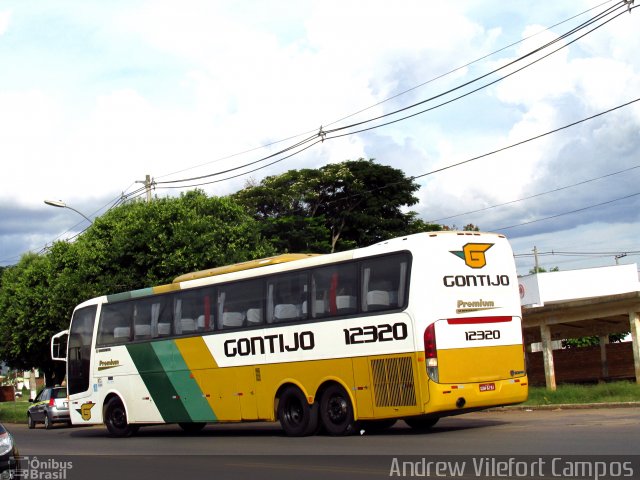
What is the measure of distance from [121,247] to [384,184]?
29.5 meters

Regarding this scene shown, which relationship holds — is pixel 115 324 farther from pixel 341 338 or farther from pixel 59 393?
pixel 59 393

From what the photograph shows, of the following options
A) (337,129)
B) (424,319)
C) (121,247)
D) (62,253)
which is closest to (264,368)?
(424,319)

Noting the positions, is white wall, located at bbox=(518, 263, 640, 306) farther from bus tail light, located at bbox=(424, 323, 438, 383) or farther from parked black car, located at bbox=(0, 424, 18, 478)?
parked black car, located at bbox=(0, 424, 18, 478)

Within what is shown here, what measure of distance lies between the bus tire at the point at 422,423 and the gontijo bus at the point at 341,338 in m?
0.03

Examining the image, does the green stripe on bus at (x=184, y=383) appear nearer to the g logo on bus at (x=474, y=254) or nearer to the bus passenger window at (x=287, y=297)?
the bus passenger window at (x=287, y=297)

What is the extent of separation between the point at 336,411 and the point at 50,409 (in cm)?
1809

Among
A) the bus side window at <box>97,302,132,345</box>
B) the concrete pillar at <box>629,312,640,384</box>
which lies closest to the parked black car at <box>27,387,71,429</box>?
the bus side window at <box>97,302,132,345</box>

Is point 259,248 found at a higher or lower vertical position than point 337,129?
lower

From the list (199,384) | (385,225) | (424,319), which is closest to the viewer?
(424,319)

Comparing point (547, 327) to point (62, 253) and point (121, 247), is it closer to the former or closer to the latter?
point (121, 247)

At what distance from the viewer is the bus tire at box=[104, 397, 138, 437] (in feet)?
71.7

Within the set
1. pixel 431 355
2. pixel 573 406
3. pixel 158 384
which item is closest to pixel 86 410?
pixel 158 384

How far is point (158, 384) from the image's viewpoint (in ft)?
67.4
